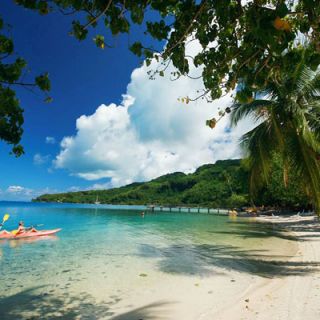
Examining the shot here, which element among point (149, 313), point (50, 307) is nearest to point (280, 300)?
point (149, 313)

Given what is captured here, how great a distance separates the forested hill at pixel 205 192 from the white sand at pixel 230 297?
1049 inches

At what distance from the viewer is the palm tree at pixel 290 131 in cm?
880

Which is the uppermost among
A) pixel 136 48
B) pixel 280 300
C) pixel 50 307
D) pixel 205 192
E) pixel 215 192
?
pixel 205 192

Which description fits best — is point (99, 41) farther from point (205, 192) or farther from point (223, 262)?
point (205, 192)

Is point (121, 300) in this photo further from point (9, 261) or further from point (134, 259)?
point (9, 261)

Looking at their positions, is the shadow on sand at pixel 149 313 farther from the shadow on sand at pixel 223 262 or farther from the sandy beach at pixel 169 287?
the shadow on sand at pixel 223 262

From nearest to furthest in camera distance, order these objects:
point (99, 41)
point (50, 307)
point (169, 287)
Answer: point (99, 41) < point (50, 307) < point (169, 287)

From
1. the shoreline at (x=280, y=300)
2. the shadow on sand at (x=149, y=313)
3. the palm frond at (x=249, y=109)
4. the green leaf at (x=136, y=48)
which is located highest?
the palm frond at (x=249, y=109)

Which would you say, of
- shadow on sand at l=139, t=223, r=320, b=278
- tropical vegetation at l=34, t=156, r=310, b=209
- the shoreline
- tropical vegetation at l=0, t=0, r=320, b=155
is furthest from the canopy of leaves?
tropical vegetation at l=34, t=156, r=310, b=209

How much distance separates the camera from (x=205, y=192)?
103 metres

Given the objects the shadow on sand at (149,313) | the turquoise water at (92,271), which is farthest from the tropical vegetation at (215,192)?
the shadow on sand at (149,313)

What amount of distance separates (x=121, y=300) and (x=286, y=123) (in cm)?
731

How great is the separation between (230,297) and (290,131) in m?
5.86

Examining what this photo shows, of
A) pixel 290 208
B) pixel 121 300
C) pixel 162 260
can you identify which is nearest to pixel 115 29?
pixel 121 300
